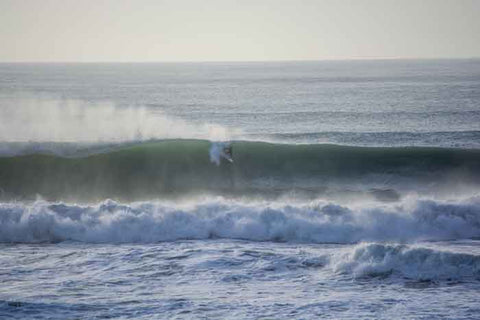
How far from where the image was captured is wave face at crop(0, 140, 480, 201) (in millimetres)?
15180

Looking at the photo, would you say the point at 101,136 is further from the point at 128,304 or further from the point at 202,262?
the point at 128,304

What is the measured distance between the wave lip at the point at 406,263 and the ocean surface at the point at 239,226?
0.03 m

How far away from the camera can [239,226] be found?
1149cm

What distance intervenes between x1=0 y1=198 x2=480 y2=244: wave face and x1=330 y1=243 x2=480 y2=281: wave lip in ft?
5.91

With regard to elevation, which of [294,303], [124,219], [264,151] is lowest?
[294,303]

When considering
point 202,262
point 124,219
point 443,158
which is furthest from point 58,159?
point 443,158

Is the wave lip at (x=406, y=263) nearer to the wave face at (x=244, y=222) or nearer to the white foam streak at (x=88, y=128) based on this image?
the wave face at (x=244, y=222)

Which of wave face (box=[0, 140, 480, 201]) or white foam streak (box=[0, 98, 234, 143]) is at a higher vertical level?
white foam streak (box=[0, 98, 234, 143])

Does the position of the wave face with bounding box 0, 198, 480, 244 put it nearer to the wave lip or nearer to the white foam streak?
the wave lip

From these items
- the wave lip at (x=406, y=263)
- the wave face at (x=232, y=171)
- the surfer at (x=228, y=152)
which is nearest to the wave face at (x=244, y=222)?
the wave lip at (x=406, y=263)

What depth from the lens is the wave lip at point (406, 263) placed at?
8641 mm

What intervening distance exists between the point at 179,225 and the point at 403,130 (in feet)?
49.6

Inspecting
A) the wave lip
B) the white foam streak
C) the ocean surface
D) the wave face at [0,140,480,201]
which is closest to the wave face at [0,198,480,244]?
the ocean surface

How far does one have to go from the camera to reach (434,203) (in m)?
12.3
